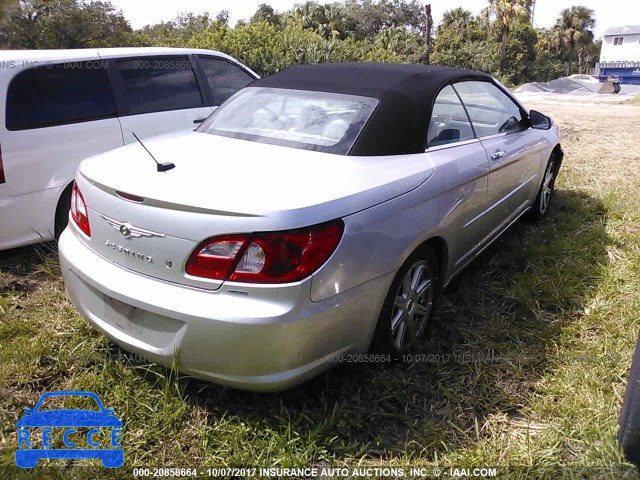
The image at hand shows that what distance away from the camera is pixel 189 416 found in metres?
2.41

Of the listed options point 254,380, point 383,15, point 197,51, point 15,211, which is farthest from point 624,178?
point 383,15

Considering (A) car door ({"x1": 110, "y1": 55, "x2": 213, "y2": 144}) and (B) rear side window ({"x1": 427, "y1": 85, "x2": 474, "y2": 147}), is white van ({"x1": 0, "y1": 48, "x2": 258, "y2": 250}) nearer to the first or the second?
(A) car door ({"x1": 110, "y1": 55, "x2": 213, "y2": 144})

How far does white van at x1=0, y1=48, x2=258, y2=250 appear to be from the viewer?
3686 mm

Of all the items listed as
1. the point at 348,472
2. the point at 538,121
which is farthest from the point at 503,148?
the point at 348,472

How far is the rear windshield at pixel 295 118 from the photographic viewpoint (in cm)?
277

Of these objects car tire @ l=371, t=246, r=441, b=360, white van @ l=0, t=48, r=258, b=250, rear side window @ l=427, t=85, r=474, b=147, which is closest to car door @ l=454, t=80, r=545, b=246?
rear side window @ l=427, t=85, r=474, b=147

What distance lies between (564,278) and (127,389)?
9.76ft

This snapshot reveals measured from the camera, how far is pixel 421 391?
2.64m

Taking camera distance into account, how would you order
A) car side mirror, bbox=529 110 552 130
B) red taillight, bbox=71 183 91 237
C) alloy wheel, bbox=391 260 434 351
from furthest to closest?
1. car side mirror, bbox=529 110 552 130
2. alloy wheel, bbox=391 260 434 351
3. red taillight, bbox=71 183 91 237

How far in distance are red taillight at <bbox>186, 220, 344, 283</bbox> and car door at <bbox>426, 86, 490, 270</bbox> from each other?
3.40ft

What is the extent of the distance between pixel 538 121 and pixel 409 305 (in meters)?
2.57

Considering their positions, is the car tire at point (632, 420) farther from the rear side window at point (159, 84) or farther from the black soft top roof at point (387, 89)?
the rear side window at point (159, 84)

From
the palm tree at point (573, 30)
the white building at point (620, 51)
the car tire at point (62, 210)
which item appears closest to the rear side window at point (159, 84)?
the car tire at point (62, 210)

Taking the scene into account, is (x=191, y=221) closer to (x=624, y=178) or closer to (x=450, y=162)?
(x=450, y=162)
